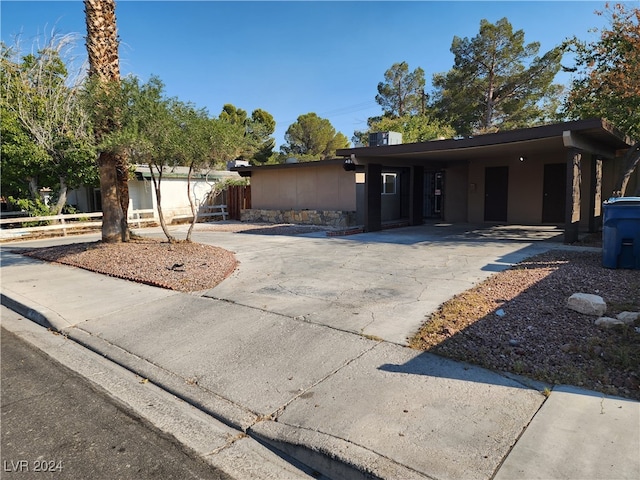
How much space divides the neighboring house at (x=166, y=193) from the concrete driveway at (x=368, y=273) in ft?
28.0

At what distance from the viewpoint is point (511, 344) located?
407 cm

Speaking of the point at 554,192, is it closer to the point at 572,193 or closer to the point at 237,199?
the point at 572,193

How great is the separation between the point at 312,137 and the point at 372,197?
31821 mm

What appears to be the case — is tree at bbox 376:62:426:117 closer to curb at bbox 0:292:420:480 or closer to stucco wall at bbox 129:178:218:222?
stucco wall at bbox 129:178:218:222

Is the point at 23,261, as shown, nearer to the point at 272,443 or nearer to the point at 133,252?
the point at 133,252

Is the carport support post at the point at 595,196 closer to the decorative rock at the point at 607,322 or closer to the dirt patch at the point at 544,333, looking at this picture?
the dirt patch at the point at 544,333

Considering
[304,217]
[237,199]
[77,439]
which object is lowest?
[77,439]

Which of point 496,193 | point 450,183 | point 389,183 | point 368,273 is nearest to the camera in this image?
point 368,273

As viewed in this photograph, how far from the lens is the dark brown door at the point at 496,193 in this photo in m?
16.2

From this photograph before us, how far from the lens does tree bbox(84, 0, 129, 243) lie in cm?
918

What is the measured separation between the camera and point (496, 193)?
16.5 m

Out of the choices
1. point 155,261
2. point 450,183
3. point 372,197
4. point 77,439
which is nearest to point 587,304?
point 77,439

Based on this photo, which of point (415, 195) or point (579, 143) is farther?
point (415, 195)

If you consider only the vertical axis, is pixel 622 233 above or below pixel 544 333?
above
